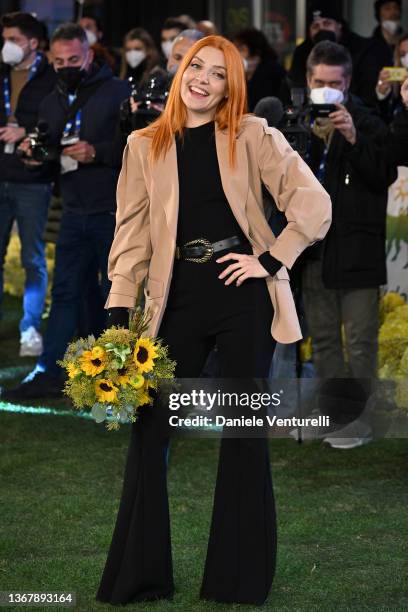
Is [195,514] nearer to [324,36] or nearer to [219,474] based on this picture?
[219,474]

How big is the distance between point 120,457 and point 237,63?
125 inches

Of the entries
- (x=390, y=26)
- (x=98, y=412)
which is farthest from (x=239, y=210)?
(x=390, y=26)

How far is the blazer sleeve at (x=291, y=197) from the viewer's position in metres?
5.05

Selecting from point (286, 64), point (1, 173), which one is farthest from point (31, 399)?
point (286, 64)

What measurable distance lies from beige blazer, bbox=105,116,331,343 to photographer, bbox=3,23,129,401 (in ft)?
12.3

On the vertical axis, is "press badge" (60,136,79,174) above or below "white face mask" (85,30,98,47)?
below

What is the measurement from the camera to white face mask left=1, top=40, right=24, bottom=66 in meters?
9.86

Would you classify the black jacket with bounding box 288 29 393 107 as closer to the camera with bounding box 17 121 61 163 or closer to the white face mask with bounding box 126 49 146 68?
the white face mask with bounding box 126 49 146 68

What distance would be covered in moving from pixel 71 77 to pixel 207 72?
4.06 m

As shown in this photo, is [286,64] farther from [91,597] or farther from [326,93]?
[91,597]

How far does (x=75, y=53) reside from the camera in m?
8.99

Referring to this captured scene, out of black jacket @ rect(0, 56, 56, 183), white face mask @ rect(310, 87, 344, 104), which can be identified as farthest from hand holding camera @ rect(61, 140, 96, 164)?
white face mask @ rect(310, 87, 344, 104)

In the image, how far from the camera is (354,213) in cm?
777

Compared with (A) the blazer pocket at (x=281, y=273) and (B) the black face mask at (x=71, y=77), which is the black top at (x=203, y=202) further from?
(B) the black face mask at (x=71, y=77)
